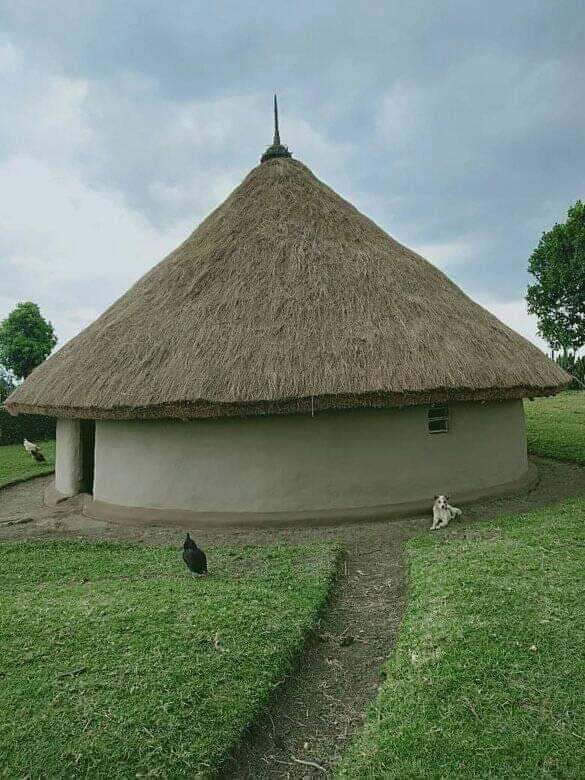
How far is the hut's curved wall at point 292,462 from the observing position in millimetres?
8594

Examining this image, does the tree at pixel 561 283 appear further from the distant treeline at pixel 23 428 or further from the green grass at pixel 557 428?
the distant treeline at pixel 23 428

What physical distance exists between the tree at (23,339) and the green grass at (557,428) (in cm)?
2859

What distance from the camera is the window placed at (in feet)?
30.9

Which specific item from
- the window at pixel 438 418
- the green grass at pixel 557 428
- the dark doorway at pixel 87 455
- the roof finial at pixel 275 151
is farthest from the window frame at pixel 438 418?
the roof finial at pixel 275 151

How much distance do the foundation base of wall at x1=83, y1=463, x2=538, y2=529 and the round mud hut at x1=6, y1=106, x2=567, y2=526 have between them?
0.03 metres

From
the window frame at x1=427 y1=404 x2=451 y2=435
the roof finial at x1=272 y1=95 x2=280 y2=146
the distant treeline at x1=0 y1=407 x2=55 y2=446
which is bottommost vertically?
the distant treeline at x1=0 y1=407 x2=55 y2=446

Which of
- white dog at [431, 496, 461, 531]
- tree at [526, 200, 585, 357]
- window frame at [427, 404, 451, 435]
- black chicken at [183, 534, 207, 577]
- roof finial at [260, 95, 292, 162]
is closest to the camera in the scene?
black chicken at [183, 534, 207, 577]

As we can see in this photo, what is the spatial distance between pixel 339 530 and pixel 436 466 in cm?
203

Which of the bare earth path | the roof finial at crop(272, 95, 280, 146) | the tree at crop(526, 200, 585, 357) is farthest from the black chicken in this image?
the tree at crop(526, 200, 585, 357)

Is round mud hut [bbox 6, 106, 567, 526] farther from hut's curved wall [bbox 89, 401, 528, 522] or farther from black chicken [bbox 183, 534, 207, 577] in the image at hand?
black chicken [bbox 183, 534, 207, 577]

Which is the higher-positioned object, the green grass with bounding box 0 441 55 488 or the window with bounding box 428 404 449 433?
the window with bounding box 428 404 449 433

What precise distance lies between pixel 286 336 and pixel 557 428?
13040 millimetres

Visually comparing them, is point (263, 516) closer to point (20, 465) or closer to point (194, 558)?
point (194, 558)

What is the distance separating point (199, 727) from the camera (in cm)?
373
